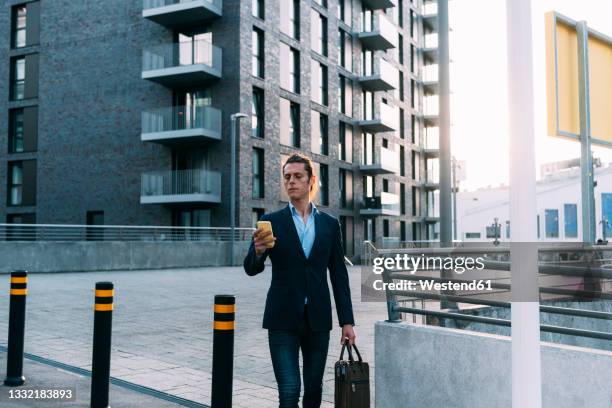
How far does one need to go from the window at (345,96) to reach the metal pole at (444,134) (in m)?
26.4

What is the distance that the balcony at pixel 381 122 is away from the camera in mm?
36781

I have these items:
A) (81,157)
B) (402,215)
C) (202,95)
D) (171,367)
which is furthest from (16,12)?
(171,367)

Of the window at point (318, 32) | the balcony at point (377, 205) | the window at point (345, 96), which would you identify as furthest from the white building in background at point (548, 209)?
the window at point (318, 32)

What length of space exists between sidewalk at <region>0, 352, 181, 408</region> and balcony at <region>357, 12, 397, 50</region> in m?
34.0

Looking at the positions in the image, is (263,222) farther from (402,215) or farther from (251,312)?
(402,215)

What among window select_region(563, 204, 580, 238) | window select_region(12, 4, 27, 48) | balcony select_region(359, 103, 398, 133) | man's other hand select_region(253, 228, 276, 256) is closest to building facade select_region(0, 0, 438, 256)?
window select_region(12, 4, 27, 48)

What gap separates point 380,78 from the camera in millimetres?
36875

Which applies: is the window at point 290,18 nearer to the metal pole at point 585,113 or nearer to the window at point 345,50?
the window at point 345,50

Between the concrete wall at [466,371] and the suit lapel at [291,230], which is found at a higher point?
the suit lapel at [291,230]

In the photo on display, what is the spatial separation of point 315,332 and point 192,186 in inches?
912

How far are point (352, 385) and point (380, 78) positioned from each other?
34.8 metres

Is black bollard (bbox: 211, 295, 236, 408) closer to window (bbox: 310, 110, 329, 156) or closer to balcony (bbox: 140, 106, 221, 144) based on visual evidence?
balcony (bbox: 140, 106, 221, 144)

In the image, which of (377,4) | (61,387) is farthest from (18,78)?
(61,387)

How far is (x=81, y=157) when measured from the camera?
29609mm
